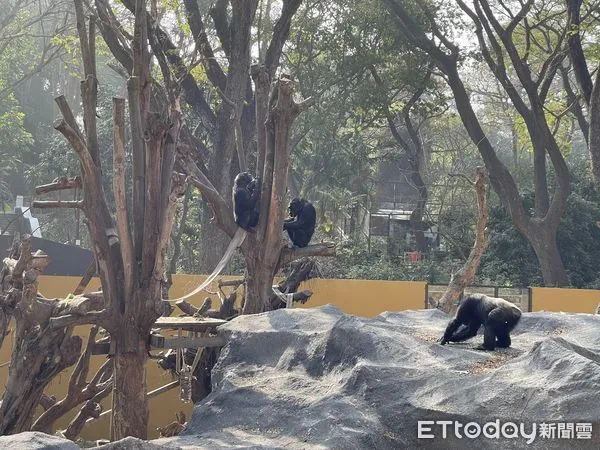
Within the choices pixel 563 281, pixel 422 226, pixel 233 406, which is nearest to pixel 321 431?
pixel 233 406

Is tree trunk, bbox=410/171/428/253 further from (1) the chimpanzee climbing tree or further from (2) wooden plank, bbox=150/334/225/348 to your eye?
(2) wooden plank, bbox=150/334/225/348

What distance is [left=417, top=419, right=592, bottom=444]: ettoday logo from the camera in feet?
20.4

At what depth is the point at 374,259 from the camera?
899 inches

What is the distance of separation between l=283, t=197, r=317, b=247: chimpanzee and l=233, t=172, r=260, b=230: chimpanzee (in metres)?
0.58

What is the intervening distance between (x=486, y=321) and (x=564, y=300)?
8.31m

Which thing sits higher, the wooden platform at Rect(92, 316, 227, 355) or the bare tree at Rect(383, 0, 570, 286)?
the bare tree at Rect(383, 0, 570, 286)

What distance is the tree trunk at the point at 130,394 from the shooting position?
8461 millimetres

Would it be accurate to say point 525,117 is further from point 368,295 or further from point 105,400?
point 105,400

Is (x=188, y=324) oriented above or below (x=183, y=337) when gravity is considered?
above

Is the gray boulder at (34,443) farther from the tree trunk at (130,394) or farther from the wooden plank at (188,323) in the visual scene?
the wooden plank at (188,323)

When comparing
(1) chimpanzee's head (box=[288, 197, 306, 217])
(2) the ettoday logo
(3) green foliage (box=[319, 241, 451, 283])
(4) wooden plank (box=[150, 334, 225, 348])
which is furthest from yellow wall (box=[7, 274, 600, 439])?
(2) the ettoday logo

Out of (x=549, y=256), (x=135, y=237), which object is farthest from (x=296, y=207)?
(x=549, y=256)

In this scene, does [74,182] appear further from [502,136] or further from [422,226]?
[502,136]

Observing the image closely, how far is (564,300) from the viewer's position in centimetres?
1611
